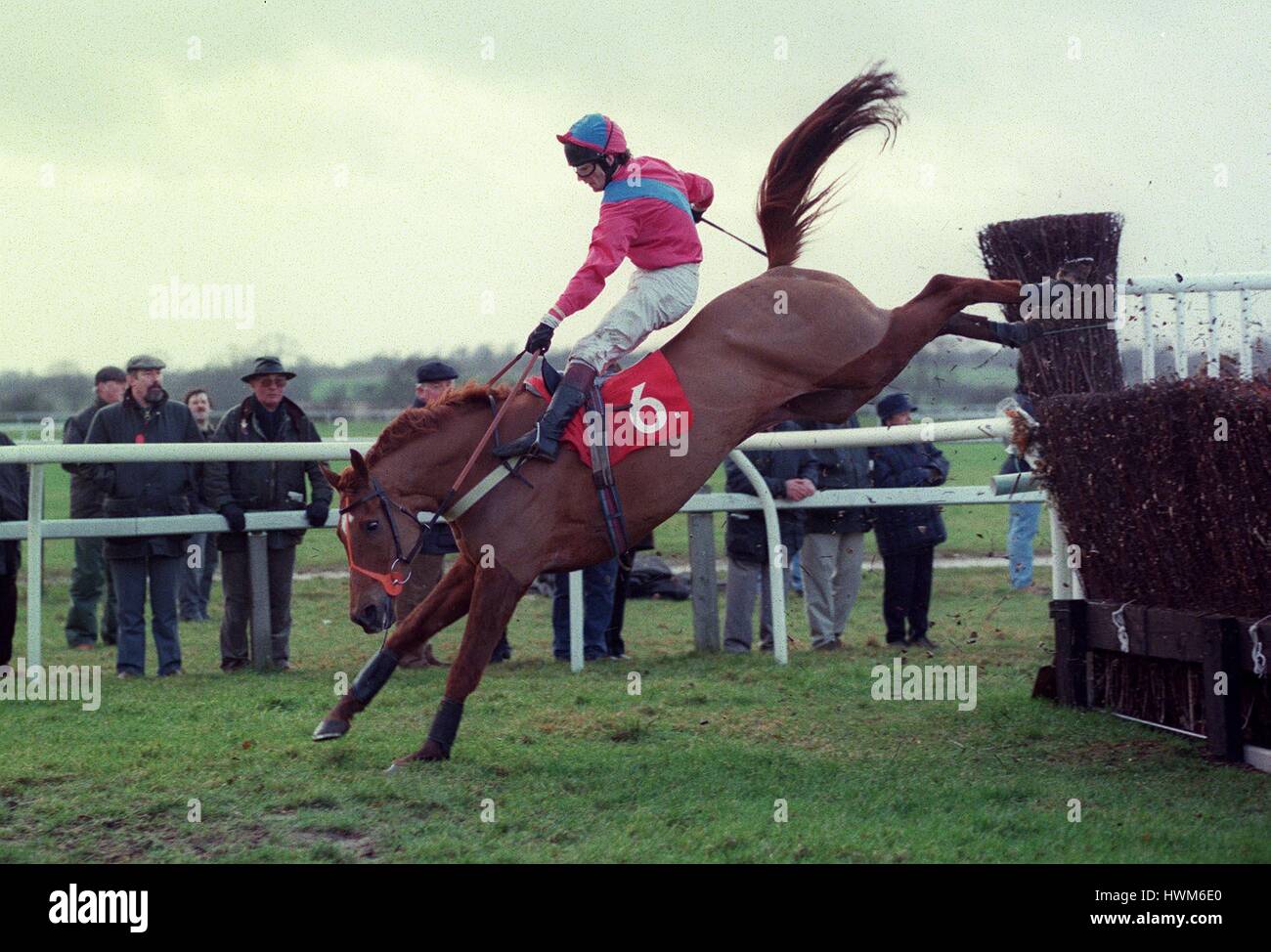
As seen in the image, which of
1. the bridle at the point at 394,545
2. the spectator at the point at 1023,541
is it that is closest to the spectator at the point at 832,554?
the spectator at the point at 1023,541

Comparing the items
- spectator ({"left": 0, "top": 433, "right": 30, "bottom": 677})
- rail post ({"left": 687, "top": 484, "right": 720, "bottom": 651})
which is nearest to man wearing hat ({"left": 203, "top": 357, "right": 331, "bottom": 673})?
spectator ({"left": 0, "top": 433, "right": 30, "bottom": 677})

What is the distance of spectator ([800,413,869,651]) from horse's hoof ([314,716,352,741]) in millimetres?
4286

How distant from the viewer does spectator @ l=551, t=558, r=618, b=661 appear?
891cm

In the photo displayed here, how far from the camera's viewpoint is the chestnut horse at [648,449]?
574 centimetres

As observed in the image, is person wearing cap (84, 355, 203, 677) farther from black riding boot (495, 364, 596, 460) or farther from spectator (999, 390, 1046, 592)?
spectator (999, 390, 1046, 592)

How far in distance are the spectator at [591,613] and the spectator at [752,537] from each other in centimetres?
80

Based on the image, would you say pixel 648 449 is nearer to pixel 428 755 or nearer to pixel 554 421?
pixel 554 421

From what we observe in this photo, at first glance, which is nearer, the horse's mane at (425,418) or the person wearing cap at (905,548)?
the horse's mane at (425,418)

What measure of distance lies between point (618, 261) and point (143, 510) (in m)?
4.20

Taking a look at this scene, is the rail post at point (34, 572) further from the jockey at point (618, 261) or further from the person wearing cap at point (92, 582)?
the jockey at point (618, 261)

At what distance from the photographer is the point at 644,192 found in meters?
6.04
